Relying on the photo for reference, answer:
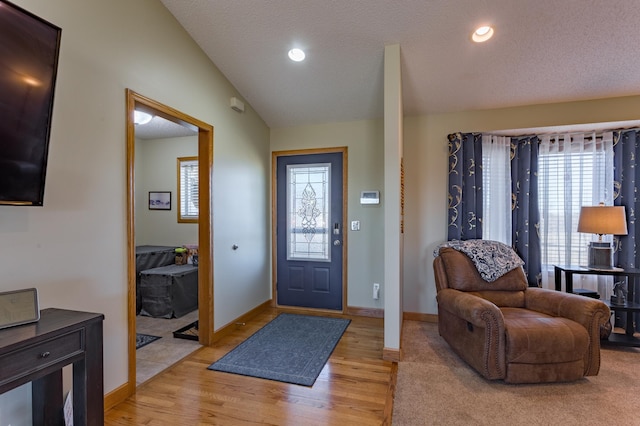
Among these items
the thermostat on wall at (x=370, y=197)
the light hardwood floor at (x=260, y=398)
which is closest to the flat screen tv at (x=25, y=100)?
the light hardwood floor at (x=260, y=398)

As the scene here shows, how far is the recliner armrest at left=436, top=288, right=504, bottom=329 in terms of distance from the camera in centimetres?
230

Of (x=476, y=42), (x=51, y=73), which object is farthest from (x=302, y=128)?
(x=51, y=73)

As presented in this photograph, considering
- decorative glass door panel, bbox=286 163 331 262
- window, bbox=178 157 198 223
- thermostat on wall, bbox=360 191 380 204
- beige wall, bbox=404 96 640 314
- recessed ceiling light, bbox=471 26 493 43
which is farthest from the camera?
window, bbox=178 157 198 223

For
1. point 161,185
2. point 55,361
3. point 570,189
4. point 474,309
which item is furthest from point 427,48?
point 161,185

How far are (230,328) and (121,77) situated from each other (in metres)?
2.54

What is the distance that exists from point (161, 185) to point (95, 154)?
3.27 metres

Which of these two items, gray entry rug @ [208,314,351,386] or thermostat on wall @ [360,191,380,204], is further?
thermostat on wall @ [360,191,380,204]

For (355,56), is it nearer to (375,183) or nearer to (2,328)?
(375,183)

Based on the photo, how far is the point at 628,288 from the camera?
3.24 meters

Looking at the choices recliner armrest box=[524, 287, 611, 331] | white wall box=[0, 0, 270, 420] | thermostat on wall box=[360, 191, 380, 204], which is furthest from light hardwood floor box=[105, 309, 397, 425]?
thermostat on wall box=[360, 191, 380, 204]

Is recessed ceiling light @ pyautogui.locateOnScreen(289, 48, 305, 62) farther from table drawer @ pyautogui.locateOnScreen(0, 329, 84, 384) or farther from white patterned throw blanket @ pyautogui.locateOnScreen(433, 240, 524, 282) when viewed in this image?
table drawer @ pyautogui.locateOnScreen(0, 329, 84, 384)

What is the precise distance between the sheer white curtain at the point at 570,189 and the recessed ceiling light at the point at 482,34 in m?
1.60

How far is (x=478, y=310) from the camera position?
7.70 ft

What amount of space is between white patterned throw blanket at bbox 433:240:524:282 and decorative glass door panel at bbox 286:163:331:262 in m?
1.50
